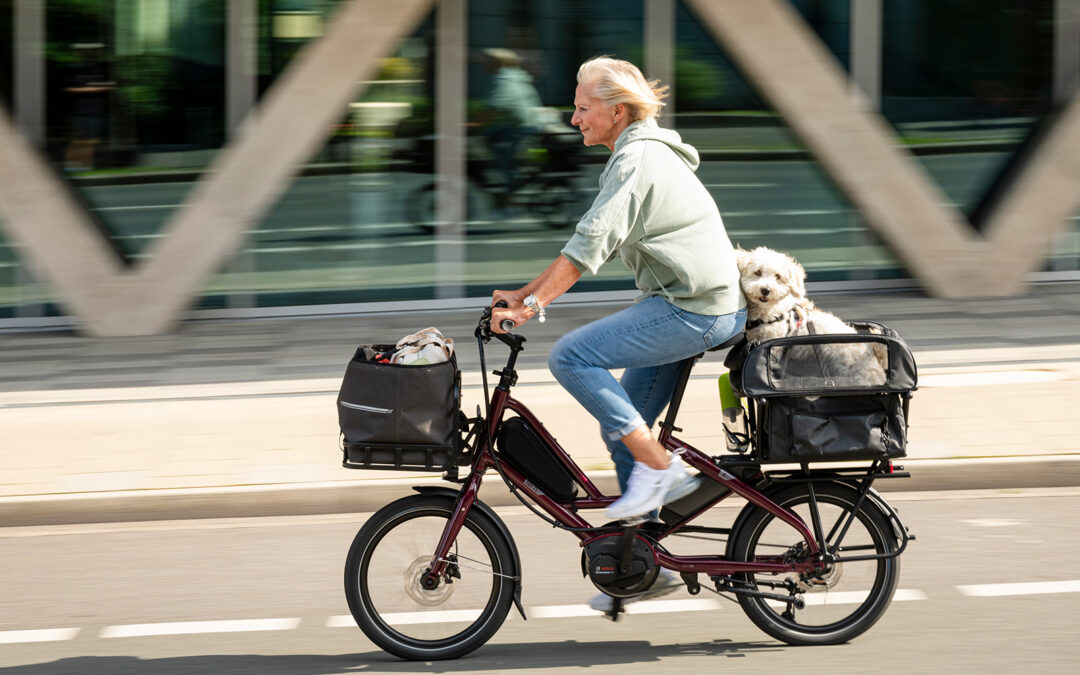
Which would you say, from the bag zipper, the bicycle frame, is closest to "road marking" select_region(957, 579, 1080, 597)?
the bicycle frame

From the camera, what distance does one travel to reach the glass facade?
11.3 m

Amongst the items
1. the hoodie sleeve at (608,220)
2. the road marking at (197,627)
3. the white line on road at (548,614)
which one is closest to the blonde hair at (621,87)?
the hoodie sleeve at (608,220)

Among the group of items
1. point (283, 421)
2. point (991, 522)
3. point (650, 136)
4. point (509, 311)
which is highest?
point (650, 136)

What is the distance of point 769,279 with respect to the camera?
455 centimetres

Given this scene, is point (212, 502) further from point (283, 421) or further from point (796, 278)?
point (796, 278)

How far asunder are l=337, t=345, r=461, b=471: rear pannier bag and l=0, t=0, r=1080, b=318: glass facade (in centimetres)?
727

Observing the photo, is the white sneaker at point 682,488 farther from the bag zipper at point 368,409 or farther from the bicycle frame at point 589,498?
the bag zipper at point 368,409

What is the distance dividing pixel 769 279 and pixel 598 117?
76 cm

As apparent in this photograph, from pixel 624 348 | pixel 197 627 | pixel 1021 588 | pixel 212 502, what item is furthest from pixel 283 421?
pixel 1021 588

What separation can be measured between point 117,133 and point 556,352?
7.86m

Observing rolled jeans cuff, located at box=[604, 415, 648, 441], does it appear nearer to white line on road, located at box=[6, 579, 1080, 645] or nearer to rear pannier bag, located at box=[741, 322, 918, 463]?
rear pannier bag, located at box=[741, 322, 918, 463]

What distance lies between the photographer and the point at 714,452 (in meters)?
7.06

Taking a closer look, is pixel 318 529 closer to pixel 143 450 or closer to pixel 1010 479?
pixel 143 450

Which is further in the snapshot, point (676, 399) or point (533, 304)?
point (676, 399)
